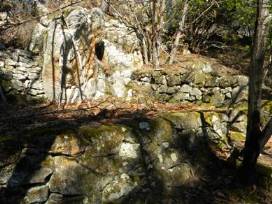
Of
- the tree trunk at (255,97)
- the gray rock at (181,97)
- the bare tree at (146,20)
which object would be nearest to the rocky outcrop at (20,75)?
the bare tree at (146,20)

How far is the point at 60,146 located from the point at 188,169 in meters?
2.29

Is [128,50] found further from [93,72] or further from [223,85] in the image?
[223,85]

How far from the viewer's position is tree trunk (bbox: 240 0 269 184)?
6012 mm

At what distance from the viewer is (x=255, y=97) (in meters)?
6.18

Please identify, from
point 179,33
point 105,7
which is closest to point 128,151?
point 179,33

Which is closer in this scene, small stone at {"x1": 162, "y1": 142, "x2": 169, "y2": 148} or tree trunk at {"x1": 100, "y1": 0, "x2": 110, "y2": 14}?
small stone at {"x1": 162, "y1": 142, "x2": 169, "y2": 148}

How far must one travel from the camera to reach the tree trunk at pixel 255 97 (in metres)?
6.01

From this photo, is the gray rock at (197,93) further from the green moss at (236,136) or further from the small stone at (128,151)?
the small stone at (128,151)

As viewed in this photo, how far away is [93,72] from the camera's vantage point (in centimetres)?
1090

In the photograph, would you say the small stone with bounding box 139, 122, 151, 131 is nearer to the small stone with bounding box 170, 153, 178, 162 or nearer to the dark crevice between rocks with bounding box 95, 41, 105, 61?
the small stone with bounding box 170, 153, 178, 162

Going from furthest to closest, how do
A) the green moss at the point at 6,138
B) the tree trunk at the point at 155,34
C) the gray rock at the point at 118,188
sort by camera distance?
the tree trunk at the point at 155,34, the gray rock at the point at 118,188, the green moss at the point at 6,138

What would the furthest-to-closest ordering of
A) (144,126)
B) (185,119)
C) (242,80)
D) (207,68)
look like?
1. (207,68)
2. (242,80)
3. (185,119)
4. (144,126)

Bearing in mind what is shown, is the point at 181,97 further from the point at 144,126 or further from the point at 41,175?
the point at 41,175

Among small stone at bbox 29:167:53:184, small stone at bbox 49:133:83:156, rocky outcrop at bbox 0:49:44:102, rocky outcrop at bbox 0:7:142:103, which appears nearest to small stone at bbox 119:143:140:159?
small stone at bbox 49:133:83:156
